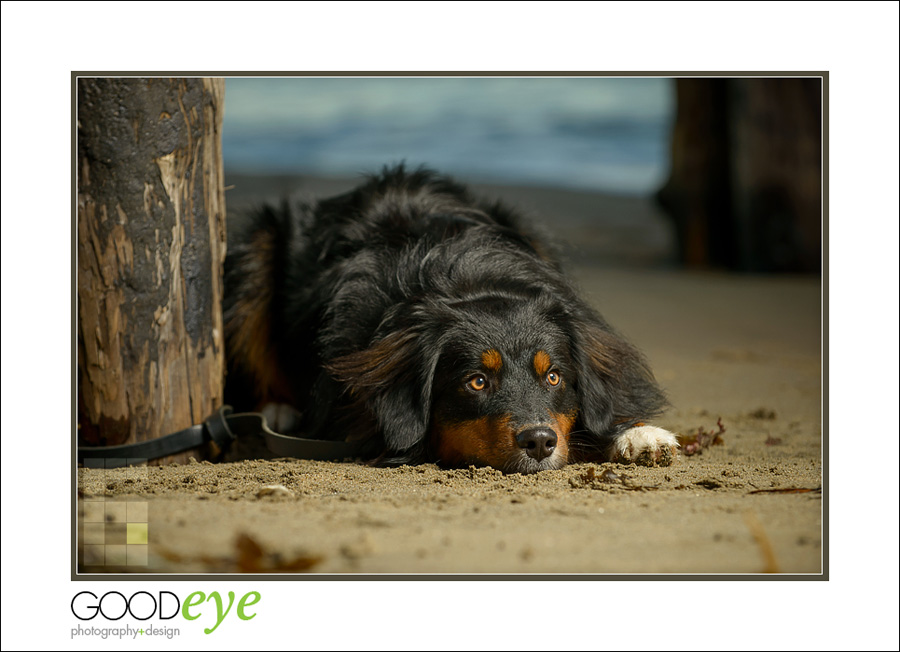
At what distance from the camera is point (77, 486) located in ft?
11.8

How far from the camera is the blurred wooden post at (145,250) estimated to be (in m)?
4.09

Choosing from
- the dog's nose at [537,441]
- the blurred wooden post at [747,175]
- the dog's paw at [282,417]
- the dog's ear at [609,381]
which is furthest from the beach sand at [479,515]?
the blurred wooden post at [747,175]

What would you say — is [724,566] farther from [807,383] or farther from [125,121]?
[807,383]

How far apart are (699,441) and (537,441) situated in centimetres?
137

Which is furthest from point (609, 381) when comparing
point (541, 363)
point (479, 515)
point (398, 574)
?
point (398, 574)

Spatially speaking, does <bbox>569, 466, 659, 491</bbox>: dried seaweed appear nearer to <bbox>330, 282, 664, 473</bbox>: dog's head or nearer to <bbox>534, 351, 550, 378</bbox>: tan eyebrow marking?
<bbox>330, 282, 664, 473</bbox>: dog's head

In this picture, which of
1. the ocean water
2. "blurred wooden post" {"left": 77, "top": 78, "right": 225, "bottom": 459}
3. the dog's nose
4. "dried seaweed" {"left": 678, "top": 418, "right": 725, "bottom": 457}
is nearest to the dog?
the dog's nose

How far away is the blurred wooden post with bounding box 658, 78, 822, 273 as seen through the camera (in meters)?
10.6

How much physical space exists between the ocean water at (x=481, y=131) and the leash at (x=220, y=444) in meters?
9.20

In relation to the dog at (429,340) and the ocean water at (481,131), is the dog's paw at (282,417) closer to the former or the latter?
the dog at (429,340)

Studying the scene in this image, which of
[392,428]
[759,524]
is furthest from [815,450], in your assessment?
[392,428]

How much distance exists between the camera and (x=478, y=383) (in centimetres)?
402

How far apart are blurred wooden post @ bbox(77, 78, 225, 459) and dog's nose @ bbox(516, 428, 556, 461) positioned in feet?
6.05

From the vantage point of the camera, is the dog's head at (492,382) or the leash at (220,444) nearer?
the dog's head at (492,382)
